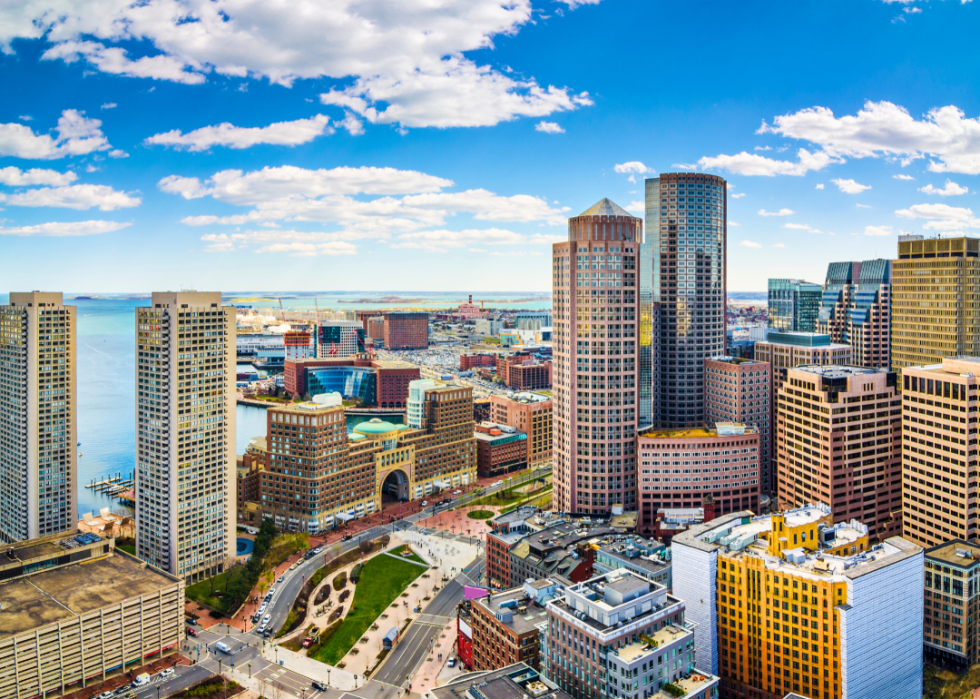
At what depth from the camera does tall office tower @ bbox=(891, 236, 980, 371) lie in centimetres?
8838

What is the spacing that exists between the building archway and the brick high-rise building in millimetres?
23171

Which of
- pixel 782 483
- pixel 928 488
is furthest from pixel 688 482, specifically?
pixel 928 488

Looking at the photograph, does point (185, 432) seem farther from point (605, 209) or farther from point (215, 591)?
point (605, 209)

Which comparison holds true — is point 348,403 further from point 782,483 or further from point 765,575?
point 765,575

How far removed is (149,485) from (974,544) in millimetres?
70529

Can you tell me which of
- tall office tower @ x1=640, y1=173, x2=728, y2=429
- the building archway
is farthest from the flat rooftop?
tall office tower @ x1=640, y1=173, x2=728, y2=429

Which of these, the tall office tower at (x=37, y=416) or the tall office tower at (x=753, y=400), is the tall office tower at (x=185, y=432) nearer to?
the tall office tower at (x=37, y=416)

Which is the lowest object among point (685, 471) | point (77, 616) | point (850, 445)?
point (77, 616)

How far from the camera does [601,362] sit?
76375mm

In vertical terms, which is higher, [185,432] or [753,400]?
[753,400]

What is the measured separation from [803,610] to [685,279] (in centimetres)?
5961

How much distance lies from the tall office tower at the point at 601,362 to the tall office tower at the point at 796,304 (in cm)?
8829

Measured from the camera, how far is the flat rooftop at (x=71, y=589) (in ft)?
177

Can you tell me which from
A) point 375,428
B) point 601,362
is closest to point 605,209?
point 601,362
